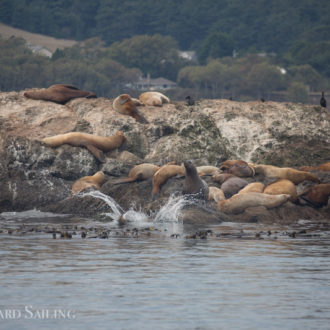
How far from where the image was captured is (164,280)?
15.4m

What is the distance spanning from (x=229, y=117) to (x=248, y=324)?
19.3m

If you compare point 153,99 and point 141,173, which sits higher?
point 153,99

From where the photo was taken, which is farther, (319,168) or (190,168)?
(319,168)

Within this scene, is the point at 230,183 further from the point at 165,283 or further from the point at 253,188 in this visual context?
the point at 165,283

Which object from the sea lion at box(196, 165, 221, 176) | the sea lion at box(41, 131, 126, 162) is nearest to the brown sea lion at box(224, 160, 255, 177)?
the sea lion at box(196, 165, 221, 176)

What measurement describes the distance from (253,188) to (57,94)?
915 cm

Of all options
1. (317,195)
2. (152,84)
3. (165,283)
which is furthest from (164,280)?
(152,84)

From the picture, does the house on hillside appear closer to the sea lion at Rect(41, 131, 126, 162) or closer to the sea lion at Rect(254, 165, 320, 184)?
the sea lion at Rect(41, 131, 126, 162)

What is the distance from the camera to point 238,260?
17.6 metres

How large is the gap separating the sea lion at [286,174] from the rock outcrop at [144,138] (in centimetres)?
63

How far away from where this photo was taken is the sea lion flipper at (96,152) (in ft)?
93.3

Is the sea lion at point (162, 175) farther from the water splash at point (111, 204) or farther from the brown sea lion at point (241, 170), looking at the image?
the brown sea lion at point (241, 170)

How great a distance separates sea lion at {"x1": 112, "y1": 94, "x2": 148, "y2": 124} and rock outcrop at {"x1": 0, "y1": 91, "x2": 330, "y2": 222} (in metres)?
0.16

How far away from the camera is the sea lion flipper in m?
28.4
